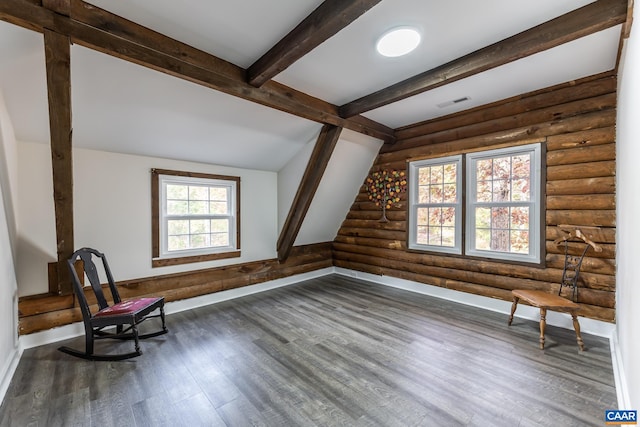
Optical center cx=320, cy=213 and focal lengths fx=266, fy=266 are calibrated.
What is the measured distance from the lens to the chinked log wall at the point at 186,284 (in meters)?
2.83

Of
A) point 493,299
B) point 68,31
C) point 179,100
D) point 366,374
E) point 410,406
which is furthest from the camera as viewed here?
point 493,299

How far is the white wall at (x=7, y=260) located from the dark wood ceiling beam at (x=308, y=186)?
3.12 m

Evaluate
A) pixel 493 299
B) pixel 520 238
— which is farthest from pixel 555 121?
pixel 493 299

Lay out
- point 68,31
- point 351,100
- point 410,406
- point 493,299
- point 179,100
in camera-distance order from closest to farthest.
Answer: point 68,31 < point 410,406 < point 179,100 < point 351,100 < point 493,299

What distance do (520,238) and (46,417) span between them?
4935 mm

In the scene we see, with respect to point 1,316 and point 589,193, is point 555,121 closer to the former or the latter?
point 589,193

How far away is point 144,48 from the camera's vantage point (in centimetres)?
203

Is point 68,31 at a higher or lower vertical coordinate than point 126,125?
higher

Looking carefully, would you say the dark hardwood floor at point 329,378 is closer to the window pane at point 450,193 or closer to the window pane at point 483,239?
the window pane at point 483,239

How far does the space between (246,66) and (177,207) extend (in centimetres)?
230

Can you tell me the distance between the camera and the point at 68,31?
179 centimetres

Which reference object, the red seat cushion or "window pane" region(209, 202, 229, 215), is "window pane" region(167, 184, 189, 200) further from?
the red seat cushion

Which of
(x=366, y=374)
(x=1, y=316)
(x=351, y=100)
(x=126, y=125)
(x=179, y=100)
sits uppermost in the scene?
(x=351, y=100)

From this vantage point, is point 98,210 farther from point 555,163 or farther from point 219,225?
point 555,163
